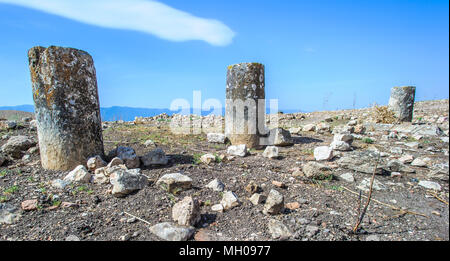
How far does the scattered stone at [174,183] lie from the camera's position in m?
3.12

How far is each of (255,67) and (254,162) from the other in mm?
2408

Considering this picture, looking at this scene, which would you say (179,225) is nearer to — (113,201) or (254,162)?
(113,201)

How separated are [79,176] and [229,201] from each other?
213 centimetres

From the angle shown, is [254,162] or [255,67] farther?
[255,67]

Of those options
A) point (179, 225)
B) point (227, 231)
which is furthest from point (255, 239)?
point (179, 225)

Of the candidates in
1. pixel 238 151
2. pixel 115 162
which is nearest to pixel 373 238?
pixel 238 151

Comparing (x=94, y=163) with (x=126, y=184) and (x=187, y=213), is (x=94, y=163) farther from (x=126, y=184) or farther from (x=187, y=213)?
(x=187, y=213)

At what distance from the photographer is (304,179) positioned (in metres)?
3.67

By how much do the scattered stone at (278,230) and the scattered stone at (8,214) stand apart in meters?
2.53

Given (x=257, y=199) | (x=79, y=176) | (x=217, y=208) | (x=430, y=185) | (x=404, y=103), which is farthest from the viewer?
(x=404, y=103)

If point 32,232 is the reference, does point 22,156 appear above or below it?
above

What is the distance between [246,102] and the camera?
5.99 meters

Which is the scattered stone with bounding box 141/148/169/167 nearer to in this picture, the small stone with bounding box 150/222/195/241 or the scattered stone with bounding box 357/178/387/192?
the small stone with bounding box 150/222/195/241

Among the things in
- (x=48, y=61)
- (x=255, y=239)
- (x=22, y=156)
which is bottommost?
(x=255, y=239)
